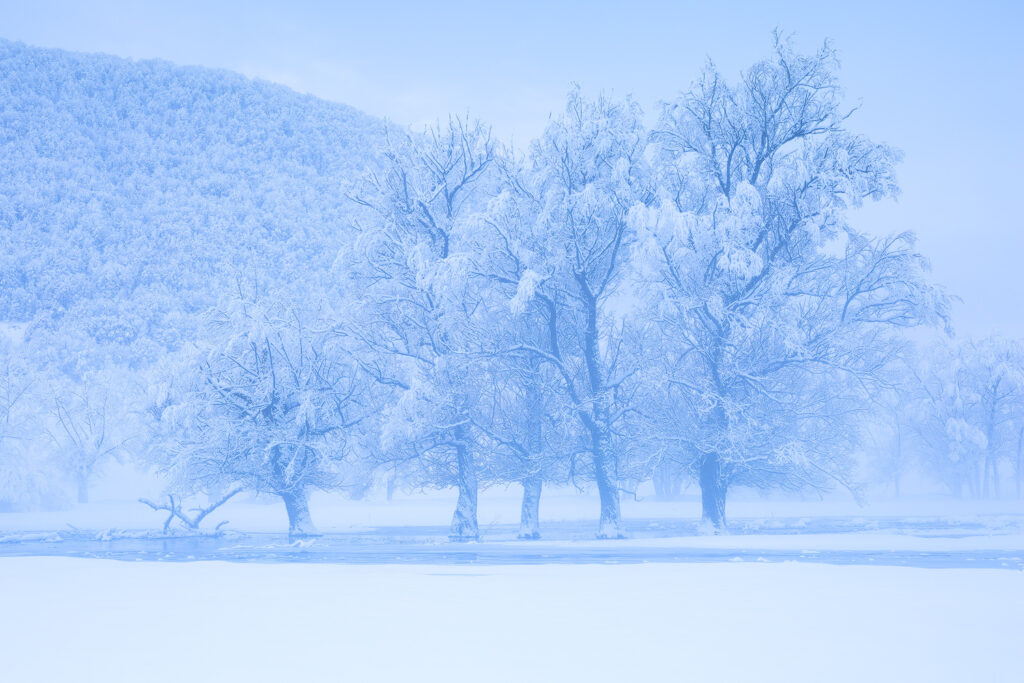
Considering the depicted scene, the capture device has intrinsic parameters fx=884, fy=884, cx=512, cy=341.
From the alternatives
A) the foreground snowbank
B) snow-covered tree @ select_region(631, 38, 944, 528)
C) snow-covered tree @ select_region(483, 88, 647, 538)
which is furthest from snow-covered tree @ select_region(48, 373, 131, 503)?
the foreground snowbank

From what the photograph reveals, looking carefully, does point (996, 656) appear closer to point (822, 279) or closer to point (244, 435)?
point (822, 279)

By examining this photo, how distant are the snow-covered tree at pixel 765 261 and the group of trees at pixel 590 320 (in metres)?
0.08

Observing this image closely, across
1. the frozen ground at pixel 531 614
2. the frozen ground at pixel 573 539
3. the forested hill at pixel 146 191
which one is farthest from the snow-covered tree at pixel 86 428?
the frozen ground at pixel 531 614

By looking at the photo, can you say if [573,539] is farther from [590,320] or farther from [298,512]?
[298,512]

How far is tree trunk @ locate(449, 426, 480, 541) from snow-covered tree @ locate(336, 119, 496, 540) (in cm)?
4

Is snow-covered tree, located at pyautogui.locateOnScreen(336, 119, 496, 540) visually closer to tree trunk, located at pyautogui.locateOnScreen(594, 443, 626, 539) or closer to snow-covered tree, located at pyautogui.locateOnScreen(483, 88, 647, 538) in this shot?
snow-covered tree, located at pyautogui.locateOnScreen(483, 88, 647, 538)

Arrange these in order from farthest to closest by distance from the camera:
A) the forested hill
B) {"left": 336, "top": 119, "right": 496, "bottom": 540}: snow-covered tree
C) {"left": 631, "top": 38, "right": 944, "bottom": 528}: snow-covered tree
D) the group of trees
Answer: the forested hill < {"left": 336, "top": 119, "right": 496, "bottom": 540}: snow-covered tree < the group of trees < {"left": 631, "top": 38, "right": 944, "bottom": 528}: snow-covered tree

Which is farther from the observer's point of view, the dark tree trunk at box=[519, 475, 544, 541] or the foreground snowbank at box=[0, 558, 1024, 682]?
the dark tree trunk at box=[519, 475, 544, 541]

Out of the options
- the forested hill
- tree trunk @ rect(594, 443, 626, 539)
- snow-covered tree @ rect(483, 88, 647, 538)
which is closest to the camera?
snow-covered tree @ rect(483, 88, 647, 538)

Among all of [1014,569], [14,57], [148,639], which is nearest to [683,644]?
[148,639]

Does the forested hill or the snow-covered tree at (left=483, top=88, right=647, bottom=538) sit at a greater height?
the forested hill

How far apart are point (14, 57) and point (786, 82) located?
179 meters

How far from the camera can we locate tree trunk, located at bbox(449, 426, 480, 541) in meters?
31.3

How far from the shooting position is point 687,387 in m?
29.7
